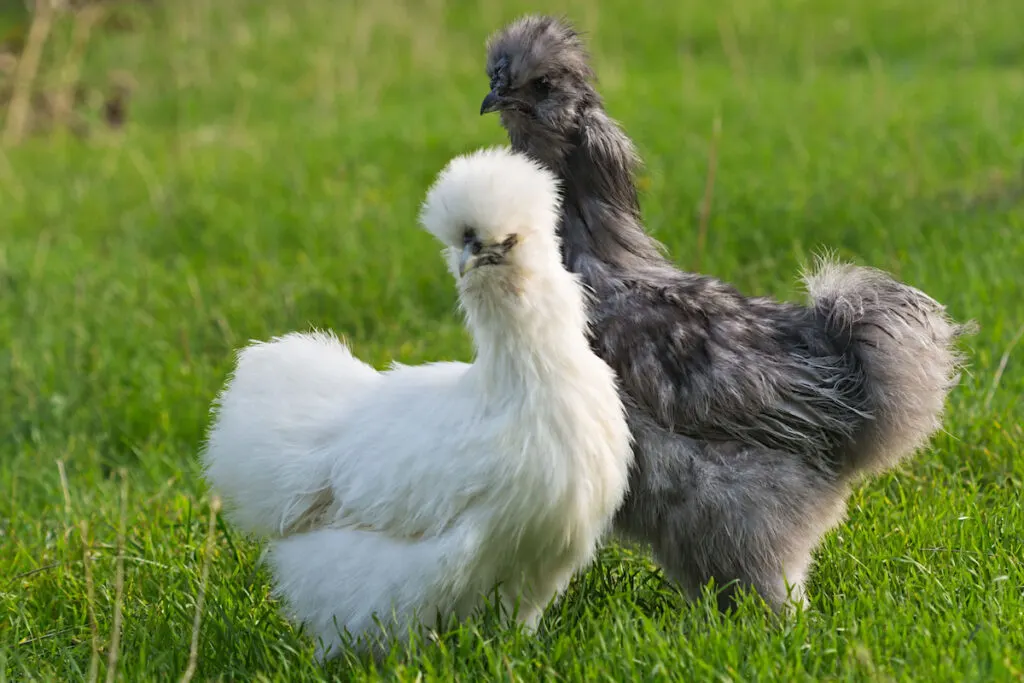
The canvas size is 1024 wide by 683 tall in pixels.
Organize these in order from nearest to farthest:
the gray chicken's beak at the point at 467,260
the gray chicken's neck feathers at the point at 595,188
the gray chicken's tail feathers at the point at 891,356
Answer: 1. the gray chicken's beak at the point at 467,260
2. the gray chicken's tail feathers at the point at 891,356
3. the gray chicken's neck feathers at the point at 595,188

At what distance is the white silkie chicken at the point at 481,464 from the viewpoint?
11.1 feet

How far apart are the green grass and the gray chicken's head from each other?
1521mm

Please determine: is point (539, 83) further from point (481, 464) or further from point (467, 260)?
point (481, 464)

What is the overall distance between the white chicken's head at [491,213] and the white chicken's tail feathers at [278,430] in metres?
0.82

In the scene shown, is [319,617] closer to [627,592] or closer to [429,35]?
[627,592]

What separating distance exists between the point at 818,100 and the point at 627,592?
20.9 ft

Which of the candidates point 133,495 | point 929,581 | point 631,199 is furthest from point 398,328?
point 929,581

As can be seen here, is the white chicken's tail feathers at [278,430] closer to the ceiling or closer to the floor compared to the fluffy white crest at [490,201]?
closer to the floor

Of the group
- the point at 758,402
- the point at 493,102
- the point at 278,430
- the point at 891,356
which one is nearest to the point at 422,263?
the point at 493,102

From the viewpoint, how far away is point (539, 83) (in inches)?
168

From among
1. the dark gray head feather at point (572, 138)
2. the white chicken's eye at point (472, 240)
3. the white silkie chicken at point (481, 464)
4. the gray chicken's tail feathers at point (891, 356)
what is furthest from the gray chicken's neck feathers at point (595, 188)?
the white chicken's eye at point (472, 240)

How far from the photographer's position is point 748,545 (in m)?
3.68

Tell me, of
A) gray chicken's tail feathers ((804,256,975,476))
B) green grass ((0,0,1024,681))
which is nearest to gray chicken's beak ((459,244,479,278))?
green grass ((0,0,1024,681))

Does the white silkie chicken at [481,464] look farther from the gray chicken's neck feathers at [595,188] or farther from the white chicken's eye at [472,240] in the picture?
the gray chicken's neck feathers at [595,188]
